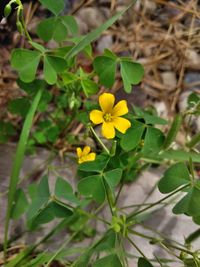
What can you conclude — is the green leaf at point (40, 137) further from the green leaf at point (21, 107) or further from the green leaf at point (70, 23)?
the green leaf at point (70, 23)

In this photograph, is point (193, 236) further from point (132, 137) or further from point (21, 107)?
point (21, 107)

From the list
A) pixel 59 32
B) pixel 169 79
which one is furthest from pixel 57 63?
pixel 169 79

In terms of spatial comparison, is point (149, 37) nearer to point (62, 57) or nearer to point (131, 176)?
point (131, 176)

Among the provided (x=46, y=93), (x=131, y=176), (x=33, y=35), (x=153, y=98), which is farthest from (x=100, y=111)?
(x=33, y=35)

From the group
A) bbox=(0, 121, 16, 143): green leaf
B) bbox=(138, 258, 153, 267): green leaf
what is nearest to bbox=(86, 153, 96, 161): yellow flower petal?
bbox=(138, 258, 153, 267): green leaf

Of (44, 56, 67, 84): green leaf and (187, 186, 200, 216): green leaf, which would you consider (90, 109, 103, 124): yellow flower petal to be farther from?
(187, 186, 200, 216): green leaf
